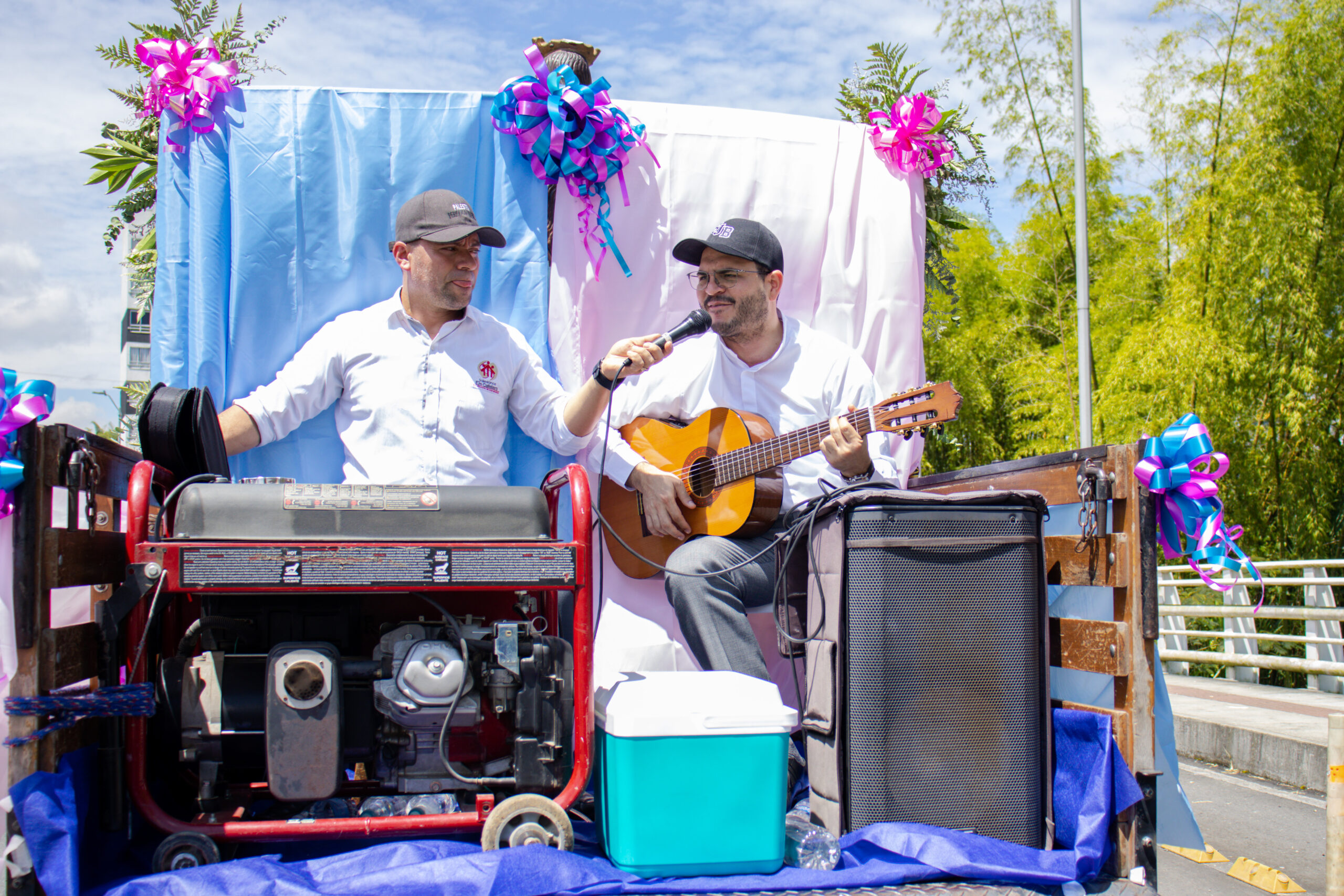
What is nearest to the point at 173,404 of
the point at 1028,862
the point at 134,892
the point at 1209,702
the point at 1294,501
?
the point at 134,892

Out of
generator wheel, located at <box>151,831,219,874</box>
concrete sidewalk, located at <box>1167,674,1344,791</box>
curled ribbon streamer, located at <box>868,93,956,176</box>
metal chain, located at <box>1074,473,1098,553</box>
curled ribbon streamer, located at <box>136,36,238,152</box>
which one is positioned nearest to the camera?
generator wheel, located at <box>151,831,219,874</box>

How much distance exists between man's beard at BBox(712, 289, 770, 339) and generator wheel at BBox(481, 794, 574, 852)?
1.99 meters

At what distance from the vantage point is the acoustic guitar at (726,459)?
9.97ft

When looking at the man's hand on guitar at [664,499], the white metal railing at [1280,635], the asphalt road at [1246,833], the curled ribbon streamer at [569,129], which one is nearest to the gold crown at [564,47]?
the curled ribbon streamer at [569,129]

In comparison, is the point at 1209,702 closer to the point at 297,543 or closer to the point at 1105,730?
the point at 1105,730

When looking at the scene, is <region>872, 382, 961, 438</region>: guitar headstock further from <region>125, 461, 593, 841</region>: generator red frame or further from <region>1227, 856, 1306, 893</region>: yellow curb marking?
<region>1227, 856, 1306, 893</region>: yellow curb marking

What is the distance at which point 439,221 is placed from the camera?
319 centimetres

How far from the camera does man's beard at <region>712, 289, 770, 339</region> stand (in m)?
3.53

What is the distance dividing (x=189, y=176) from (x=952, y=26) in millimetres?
11381

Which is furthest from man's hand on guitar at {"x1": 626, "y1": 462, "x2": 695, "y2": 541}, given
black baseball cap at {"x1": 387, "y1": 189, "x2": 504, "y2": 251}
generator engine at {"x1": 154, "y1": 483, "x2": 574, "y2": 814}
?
generator engine at {"x1": 154, "y1": 483, "x2": 574, "y2": 814}

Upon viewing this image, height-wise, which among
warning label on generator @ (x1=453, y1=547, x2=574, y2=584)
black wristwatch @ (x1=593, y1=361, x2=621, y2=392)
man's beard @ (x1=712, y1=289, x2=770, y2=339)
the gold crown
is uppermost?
the gold crown

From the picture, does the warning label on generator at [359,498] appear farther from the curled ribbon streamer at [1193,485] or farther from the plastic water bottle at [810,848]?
the curled ribbon streamer at [1193,485]

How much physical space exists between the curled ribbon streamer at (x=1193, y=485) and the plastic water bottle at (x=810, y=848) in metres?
1.02

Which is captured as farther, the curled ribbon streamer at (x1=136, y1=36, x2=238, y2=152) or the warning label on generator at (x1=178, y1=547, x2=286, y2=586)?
the curled ribbon streamer at (x1=136, y1=36, x2=238, y2=152)
